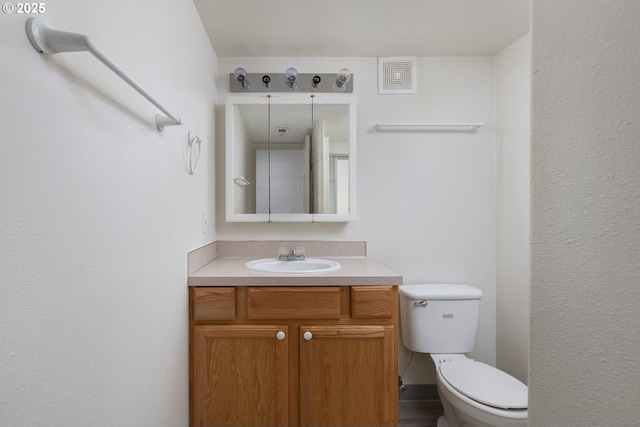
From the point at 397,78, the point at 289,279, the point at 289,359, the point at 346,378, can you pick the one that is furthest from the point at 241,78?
the point at 346,378

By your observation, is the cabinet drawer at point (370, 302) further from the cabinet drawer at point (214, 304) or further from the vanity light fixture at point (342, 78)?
the vanity light fixture at point (342, 78)

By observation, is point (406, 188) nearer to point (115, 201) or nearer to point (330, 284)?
point (330, 284)

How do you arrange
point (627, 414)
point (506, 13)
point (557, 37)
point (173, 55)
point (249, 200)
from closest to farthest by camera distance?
point (627, 414) → point (557, 37) → point (173, 55) → point (506, 13) → point (249, 200)

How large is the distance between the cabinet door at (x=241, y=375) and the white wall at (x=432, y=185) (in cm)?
73

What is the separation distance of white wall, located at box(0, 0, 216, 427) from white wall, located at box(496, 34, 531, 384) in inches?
72.3

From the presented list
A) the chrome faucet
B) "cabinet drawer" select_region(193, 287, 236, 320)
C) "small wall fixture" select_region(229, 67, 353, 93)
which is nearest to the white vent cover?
"small wall fixture" select_region(229, 67, 353, 93)

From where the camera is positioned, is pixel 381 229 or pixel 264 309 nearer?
pixel 264 309

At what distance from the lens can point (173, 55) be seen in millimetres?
1090

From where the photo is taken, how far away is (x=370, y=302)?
4.17ft

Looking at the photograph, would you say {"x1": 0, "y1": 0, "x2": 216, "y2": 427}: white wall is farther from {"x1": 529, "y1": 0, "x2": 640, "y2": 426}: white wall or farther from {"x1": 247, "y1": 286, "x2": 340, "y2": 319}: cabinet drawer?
{"x1": 529, "y1": 0, "x2": 640, "y2": 426}: white wall

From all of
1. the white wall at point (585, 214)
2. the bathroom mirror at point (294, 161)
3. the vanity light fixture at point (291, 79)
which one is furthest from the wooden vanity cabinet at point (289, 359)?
the vanity light fixture at point (291, 79)

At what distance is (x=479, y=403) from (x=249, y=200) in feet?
5.09

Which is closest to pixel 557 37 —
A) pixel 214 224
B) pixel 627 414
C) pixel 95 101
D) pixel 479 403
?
pixel 627 414

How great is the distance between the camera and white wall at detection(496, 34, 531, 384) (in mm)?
1590
